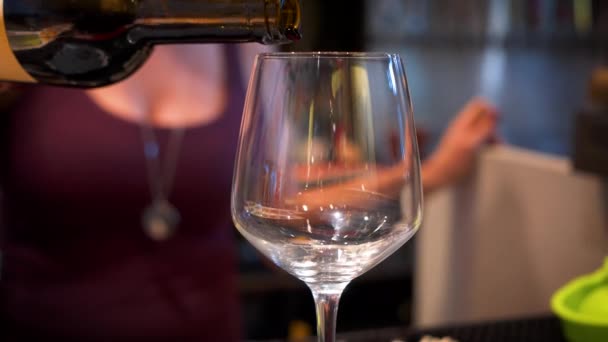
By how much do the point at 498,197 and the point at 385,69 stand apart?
69 centimetres

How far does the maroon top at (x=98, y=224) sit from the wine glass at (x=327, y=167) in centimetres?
52

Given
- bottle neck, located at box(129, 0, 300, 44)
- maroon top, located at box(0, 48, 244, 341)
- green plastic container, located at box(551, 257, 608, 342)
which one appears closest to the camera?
bottle neck, located at box(129, 0, 300, 44)

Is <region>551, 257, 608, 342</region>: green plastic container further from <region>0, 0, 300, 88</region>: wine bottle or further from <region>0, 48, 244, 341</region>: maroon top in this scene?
<region>0, 48, 244, 341</region>: maroon top

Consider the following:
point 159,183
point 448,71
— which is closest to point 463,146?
point 159,183

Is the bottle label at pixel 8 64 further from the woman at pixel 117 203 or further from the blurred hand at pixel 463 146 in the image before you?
the blurred hand at pixel 463 146

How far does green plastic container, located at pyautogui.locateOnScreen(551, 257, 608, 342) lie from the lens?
0.58 m

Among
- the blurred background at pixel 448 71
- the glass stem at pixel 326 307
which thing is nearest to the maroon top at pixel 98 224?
the glass stem at pixel 326 307

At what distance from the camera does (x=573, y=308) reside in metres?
0.62

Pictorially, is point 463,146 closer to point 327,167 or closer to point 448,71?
point 327,167

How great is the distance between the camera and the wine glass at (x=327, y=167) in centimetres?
40

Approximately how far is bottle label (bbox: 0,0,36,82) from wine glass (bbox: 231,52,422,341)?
0.46 feet

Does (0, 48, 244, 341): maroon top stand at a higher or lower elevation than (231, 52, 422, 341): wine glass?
lower

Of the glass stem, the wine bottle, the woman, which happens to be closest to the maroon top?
the woman

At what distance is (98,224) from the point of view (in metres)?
0.90
